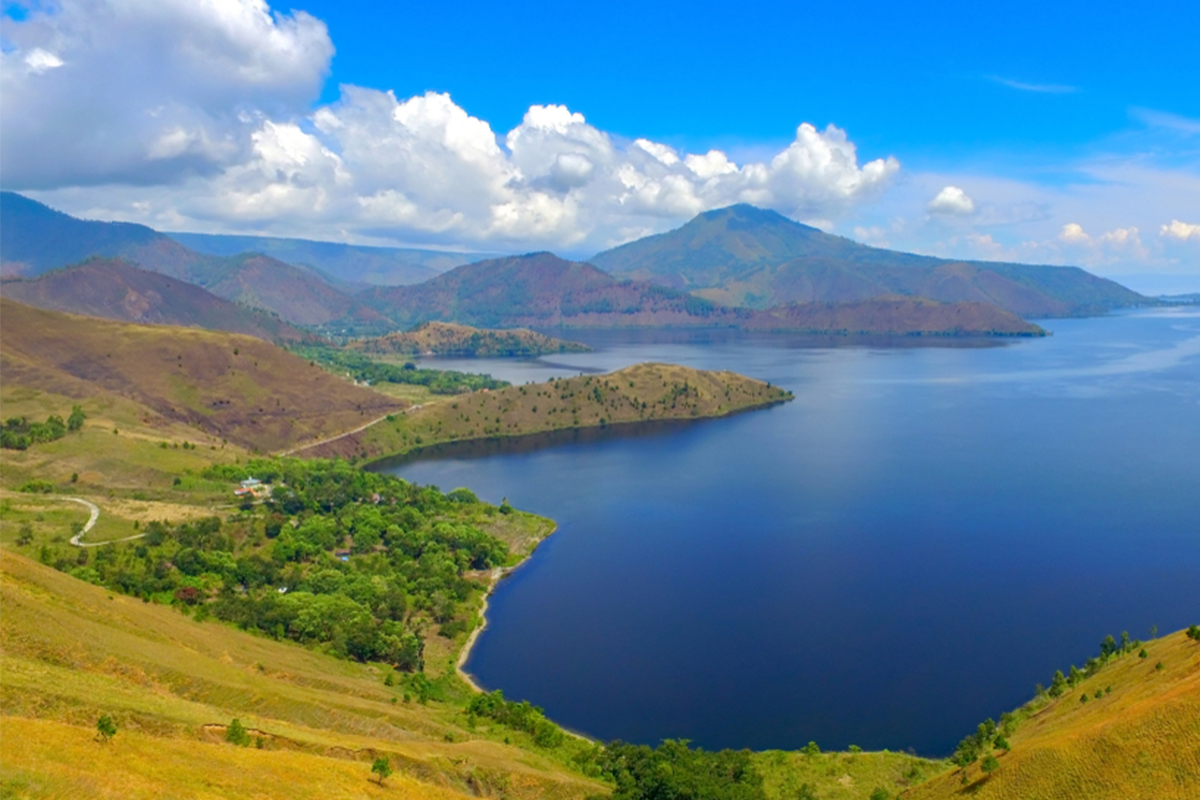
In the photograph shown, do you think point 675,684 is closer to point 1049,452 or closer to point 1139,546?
point 1139,546

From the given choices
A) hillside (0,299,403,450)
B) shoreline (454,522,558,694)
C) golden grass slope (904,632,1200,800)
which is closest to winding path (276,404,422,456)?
hillside (0,299,403,450)

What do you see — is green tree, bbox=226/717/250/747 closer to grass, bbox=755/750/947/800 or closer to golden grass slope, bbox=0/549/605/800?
golden grass slope, bbox=0/549/605/800

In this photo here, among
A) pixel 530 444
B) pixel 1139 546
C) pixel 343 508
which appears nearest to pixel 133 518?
pixel 343 508

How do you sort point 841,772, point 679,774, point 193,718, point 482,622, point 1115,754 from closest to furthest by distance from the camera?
point 1115,754, point 193,718, point 679,774, point 841,772, point 482,622

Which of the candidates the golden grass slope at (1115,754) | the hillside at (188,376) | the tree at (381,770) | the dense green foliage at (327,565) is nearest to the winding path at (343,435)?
the hillside at (188,376)

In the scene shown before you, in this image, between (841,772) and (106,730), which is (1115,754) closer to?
(841,772)

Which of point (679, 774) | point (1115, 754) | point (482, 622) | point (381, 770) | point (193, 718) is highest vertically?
point (193, 718)

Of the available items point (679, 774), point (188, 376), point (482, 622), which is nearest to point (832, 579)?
point (482, 622)
